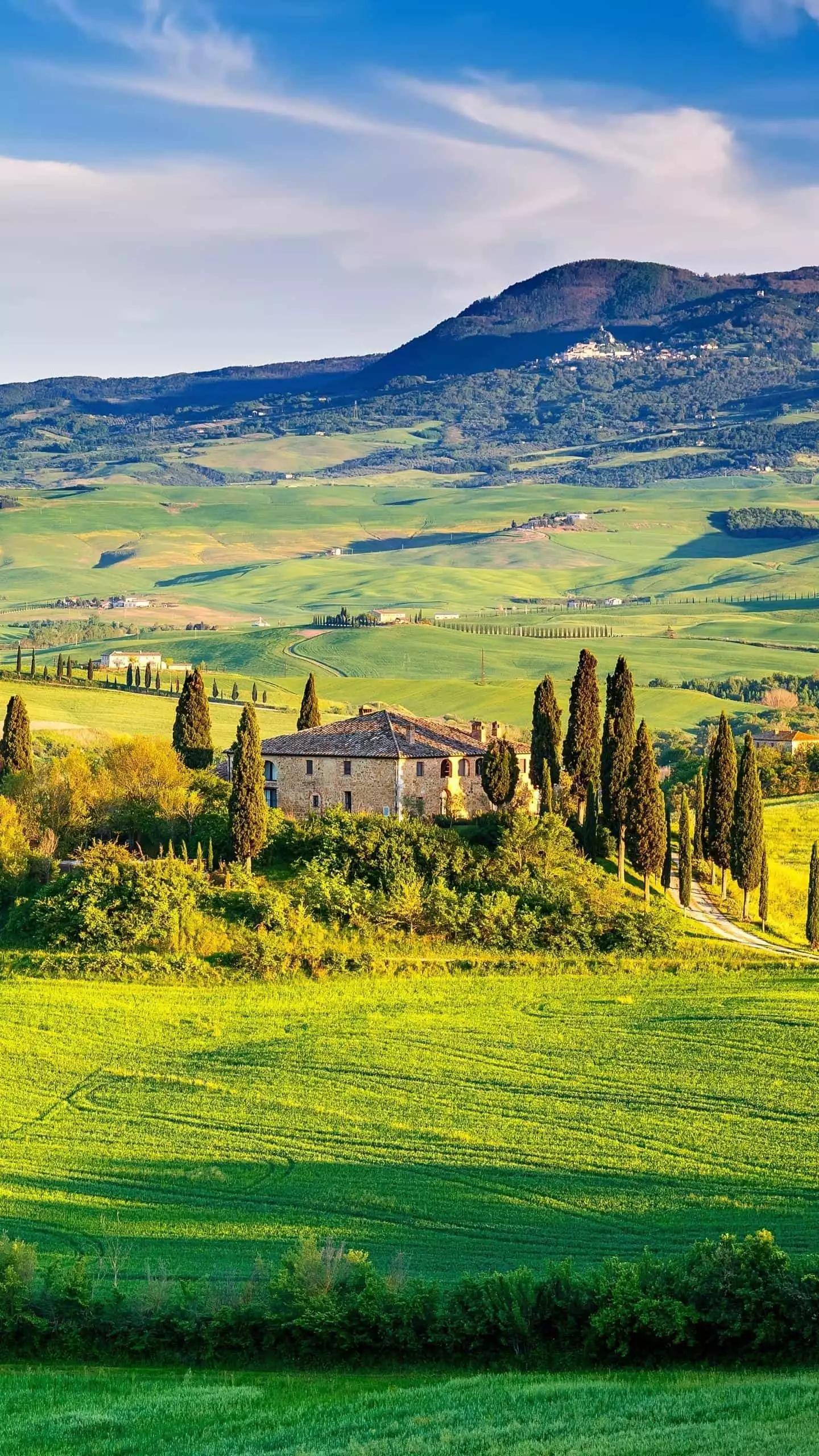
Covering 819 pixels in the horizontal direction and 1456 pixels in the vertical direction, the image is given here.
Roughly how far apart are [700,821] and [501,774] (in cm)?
835

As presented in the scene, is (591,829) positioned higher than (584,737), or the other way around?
(584,737)

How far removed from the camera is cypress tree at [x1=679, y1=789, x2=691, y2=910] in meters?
68.6

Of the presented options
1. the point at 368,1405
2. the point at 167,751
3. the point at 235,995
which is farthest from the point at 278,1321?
the point at 167,751

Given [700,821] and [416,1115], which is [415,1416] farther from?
[700,821]

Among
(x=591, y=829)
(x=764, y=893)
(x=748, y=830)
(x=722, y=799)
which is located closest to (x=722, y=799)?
(x=722, y=799)

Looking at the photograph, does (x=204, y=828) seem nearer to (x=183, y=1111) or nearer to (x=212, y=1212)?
(x=183, y=1111)

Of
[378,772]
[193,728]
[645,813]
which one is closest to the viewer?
[645,813]

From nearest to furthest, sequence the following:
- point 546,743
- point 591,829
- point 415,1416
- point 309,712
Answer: point 415,1416, point 591,829, point 546,743, point 309,712

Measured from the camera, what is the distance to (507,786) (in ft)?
225

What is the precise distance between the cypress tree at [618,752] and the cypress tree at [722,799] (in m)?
3.26

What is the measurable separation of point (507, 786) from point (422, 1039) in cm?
1798

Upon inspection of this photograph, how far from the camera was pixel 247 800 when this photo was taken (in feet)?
209

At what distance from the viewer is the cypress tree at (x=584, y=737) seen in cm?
7112

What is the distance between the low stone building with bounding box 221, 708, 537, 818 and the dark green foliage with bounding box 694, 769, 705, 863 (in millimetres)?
6283
